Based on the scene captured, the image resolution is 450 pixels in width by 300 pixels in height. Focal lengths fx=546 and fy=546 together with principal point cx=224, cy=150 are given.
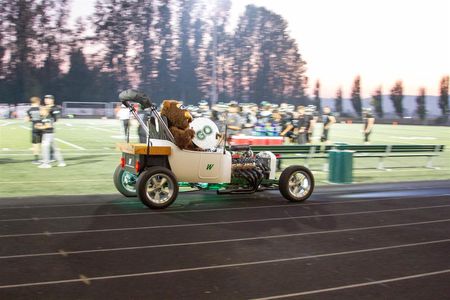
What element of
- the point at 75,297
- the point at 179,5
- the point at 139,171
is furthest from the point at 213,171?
the point at 179,5

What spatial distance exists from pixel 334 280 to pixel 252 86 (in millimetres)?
75882

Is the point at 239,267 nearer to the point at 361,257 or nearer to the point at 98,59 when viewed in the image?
the point at 361,257

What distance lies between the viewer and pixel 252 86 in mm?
80062

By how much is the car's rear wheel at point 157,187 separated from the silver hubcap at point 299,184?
2122 millimetres

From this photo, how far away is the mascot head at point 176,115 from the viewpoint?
27.6ft

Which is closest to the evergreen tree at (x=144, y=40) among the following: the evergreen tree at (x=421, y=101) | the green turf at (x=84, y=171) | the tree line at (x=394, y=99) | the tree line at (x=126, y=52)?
the tree line at (x=126, y=52)

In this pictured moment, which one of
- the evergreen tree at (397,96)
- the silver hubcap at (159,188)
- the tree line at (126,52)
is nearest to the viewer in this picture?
the silver hubcap at (159,188)

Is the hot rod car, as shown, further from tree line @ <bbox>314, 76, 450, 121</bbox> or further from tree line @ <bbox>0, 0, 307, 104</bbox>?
tree line @ <bbox>314, 76, 450, 121</bbox>

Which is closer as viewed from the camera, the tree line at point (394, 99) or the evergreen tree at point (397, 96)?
the tree line at point (394, 99)

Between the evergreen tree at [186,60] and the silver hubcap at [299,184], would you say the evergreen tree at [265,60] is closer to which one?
the evergreen tree at [186,60]

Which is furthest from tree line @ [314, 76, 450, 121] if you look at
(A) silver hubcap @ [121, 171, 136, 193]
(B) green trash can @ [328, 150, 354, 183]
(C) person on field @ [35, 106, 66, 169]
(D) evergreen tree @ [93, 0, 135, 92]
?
(A) silver hubcap @ [121, 171, 136, 193]

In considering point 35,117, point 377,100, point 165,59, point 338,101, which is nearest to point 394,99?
point 377,100

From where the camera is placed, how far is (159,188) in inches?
323

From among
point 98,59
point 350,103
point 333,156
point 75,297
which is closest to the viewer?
point 75,297
